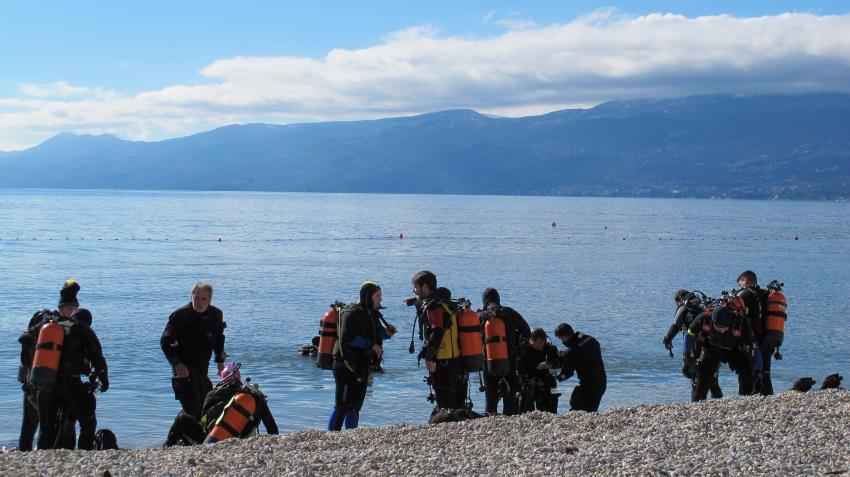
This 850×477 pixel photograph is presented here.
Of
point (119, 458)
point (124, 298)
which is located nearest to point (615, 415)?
point (119, 458)

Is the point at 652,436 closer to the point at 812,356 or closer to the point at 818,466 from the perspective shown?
the point at 818,466

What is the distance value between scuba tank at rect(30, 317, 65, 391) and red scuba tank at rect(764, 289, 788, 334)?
923 cm

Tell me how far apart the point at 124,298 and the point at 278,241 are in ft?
115

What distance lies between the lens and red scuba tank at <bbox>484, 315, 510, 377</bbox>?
1073 centimetres

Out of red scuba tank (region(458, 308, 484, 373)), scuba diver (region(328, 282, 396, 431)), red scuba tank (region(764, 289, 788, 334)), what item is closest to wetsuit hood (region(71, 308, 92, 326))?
scuba diver (region(328, 282, 396, 431))

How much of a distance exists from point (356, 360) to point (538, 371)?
109 inches

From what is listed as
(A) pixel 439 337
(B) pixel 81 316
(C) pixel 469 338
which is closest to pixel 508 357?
(C) pixel 469 338

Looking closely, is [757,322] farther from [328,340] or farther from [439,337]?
[328,340]

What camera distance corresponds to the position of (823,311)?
30.1 meters

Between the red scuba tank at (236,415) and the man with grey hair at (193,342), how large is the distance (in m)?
1.16

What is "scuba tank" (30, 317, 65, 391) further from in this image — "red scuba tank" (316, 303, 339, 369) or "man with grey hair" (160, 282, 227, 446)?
"red scuba tank" (316, 303, 339, 369)

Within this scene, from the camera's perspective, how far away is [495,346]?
1073cm

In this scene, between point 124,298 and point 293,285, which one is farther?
point 293,285

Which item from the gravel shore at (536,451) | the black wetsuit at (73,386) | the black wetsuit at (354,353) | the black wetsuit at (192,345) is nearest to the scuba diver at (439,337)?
the black wetsuit at (354,353)
